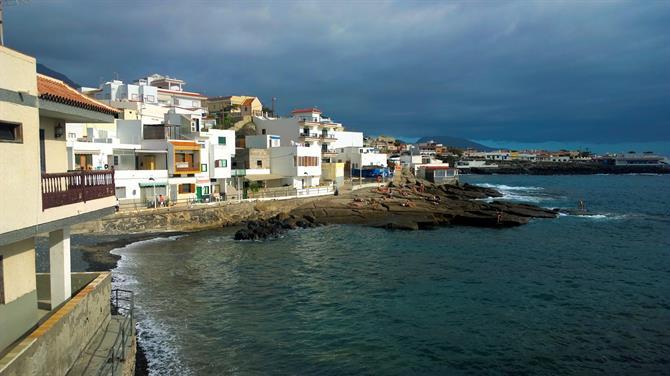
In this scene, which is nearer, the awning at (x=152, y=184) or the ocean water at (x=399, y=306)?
the ocean water at (x=399, y=306)

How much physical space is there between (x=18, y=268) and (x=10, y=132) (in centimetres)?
324

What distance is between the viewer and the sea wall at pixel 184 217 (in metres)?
39.3

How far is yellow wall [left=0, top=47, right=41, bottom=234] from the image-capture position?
9.24 meters

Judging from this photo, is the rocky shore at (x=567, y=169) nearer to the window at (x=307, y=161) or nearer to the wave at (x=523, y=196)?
the wave at (x=523, y=196)

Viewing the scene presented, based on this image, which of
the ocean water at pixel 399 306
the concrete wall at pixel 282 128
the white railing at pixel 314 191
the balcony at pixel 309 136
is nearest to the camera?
the ocean water at pixel 399 306

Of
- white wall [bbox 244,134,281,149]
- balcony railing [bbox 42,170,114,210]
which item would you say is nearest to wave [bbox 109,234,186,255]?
balcony railing [bbox 42,170,114,210]

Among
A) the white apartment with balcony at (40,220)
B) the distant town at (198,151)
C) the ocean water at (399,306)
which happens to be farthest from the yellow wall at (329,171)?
the white apartment with balcony at (40,220)

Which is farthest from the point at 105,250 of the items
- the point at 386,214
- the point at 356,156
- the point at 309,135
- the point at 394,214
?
the point at 356,156

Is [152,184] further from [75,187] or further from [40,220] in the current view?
[40,220]

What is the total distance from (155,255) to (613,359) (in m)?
27.9

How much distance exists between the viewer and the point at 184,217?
142 feet

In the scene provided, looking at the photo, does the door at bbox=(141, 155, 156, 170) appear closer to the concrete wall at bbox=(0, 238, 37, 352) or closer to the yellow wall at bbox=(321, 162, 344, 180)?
the yellow wall at bbox=(321, 162, 344, 180)

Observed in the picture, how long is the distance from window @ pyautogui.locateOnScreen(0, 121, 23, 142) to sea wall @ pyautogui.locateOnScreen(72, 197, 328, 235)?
31759 mm

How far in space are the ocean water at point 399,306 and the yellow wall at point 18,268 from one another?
5.92m
